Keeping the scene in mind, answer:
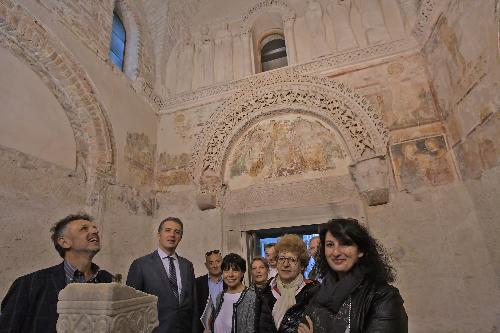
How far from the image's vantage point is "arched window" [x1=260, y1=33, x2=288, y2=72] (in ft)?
25.4

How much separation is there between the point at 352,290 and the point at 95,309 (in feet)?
4.09

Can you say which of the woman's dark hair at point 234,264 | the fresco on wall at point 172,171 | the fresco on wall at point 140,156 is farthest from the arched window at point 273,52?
the woman's dark hair at point 234,264

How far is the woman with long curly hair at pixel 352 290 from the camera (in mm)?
1364

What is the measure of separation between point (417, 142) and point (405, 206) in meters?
1.22

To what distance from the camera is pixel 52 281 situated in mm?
1958

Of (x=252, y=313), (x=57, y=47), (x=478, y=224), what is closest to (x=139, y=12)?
(x=57, y=47)

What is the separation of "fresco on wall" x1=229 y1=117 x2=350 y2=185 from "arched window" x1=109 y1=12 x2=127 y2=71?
11.7ft

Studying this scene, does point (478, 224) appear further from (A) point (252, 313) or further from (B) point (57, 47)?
(B) point (57, 47)

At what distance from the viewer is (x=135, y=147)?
633 cm

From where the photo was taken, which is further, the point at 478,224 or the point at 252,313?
the point at 478,224

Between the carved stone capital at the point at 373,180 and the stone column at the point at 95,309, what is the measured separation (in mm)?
4666

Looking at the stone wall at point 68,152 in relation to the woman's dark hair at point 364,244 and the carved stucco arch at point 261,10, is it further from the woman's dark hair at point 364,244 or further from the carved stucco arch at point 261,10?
the woman's dark hair at point 364,244

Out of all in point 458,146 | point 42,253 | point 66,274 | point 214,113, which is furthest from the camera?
point 214,113

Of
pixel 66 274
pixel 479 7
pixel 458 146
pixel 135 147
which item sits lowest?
pixel 66 274
